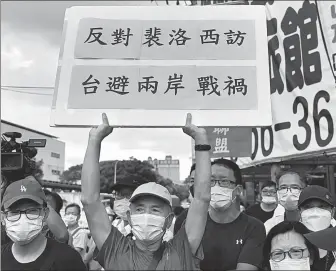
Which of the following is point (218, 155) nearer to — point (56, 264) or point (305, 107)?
point (305, 107)

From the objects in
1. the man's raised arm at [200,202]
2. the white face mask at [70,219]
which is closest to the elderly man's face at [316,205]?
the man's raised arm at [200,202]

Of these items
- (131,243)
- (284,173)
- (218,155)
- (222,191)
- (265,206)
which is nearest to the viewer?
(131,243)

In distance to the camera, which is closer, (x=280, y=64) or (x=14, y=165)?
(x=14, y=165)

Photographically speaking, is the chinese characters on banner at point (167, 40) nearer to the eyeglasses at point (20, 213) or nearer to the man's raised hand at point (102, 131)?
the man's raised hand at point (102, 131)

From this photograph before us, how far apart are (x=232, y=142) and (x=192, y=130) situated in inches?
175

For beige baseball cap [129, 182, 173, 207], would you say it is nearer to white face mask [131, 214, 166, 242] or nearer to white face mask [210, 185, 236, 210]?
white face mask [131, 214, 166, 242]

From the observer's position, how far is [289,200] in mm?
4074

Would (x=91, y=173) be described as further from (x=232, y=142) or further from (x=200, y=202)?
(x=232, y=142)

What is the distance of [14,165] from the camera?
299cm

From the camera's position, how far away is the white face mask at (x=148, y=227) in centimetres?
242

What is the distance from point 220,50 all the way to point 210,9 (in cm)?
30

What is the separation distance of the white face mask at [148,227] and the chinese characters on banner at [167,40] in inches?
36.2

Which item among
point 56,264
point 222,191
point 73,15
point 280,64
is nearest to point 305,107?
point 280,64

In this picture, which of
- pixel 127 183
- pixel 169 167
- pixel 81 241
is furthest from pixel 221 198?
pixel 169 167
